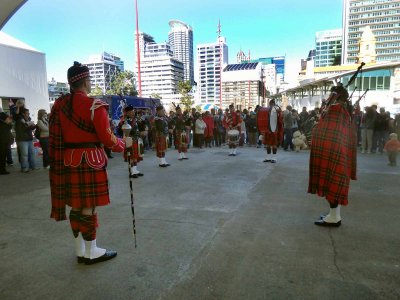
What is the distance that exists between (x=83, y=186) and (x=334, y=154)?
2847 millimetres

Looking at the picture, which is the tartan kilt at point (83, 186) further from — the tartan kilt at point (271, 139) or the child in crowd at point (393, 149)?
the child in crowd at point (393, 149)

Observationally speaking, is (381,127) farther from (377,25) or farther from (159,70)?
(377,25)

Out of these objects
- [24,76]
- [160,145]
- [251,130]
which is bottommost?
[160,145]

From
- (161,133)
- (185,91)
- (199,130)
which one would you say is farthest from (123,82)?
(161,133)

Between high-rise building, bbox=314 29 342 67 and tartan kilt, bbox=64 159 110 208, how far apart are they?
190m

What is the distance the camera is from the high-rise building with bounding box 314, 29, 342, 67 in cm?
17262

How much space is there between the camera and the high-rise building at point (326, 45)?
6796 inches

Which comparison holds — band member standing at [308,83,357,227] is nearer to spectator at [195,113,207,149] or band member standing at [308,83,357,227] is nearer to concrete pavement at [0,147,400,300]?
concrete pavement at [0,147,400,300]

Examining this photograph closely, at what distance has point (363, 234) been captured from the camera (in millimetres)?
3629

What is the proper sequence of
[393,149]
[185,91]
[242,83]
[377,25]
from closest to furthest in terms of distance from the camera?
1. [393,149]
2. [185,91]
3. [242,83]
4. [377,25]

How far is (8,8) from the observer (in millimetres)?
6875

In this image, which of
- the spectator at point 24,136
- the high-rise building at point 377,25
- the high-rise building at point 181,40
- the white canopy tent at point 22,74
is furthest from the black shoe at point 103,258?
the high-rise building at point 377,25

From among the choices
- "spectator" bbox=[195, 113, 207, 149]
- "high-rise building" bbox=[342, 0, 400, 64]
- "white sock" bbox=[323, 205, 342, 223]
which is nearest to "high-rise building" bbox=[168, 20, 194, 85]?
"high-rise building" bbox=[342, 0, 400, 64]

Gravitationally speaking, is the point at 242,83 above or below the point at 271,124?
above
